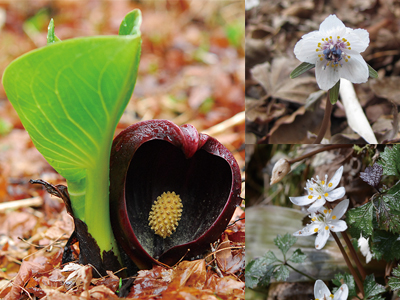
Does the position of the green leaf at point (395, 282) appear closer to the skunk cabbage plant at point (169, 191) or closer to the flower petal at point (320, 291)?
the flower petal at point (320, 291)

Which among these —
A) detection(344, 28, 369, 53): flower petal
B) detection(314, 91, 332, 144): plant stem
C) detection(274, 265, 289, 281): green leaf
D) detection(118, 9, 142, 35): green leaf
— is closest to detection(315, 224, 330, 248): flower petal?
detection(274, 265, 289, 281): green leaf

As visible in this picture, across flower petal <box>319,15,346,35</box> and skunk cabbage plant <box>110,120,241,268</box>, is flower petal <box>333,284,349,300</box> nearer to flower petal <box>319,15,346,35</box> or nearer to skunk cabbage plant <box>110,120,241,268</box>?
skunk cabbage plant <box>110,120,241,268</box>

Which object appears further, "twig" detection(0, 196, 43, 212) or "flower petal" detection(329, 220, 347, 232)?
"twig" detection(0, 196, 43, 212)

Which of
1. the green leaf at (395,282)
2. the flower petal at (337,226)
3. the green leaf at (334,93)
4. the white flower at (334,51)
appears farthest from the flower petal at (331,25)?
the green leaf at (395,282)

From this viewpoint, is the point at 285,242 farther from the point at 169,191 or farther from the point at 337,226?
the point at 169,191

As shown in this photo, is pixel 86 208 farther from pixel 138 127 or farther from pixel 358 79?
pixel 358 79

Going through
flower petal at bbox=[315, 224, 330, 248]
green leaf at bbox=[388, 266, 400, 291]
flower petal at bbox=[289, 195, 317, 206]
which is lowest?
green leaf at bbox=[388, 266, 400, 291]
